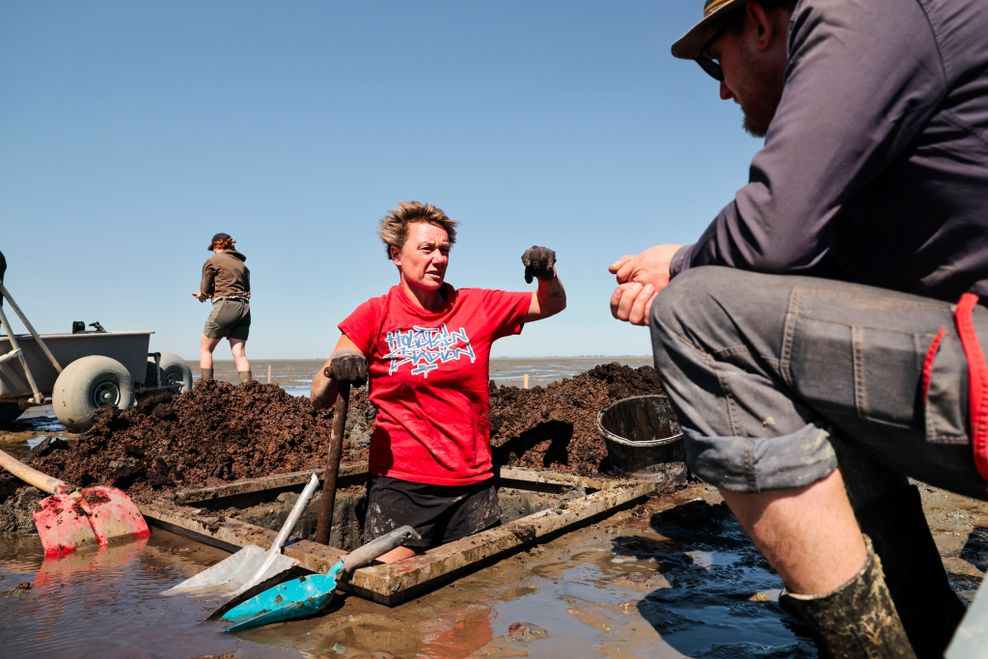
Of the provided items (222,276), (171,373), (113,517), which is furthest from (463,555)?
(171,373)

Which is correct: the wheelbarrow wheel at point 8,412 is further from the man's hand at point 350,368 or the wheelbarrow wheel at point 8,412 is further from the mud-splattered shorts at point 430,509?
the man's hand at point 350,368

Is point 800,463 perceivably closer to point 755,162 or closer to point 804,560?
point 804,560

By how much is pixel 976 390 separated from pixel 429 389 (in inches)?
108

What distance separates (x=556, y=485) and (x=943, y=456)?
3.22 meters

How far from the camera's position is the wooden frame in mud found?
2.47 metres

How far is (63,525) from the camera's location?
137 inches

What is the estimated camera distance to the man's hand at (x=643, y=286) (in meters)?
1.75

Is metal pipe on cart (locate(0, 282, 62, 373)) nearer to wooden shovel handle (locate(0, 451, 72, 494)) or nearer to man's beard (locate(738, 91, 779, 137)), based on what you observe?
wooden shovel handle (locate(0, 451, 72, 494))

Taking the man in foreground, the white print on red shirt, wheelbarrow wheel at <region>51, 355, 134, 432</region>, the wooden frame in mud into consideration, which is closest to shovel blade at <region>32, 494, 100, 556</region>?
the wooden frame in mud

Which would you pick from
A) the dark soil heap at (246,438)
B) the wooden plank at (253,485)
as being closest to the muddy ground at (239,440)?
the dark soil heap at (246,438)

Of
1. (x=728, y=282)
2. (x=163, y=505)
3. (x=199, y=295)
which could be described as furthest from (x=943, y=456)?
(x=199, y=295)

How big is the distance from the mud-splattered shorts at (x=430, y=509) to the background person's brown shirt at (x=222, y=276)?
19.2ft

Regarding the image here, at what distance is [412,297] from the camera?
386cm

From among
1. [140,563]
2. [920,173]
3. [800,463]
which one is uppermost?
[920,173]
